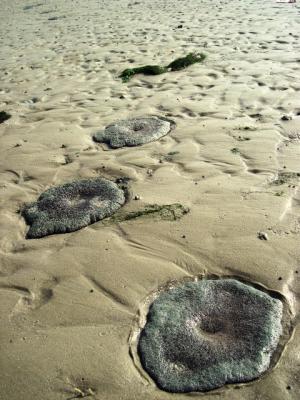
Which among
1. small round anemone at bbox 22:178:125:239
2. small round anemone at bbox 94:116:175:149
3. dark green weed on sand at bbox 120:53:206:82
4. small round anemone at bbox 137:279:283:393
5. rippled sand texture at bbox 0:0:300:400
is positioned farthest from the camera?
dark green weed on sand at bbox 120:53:206:82

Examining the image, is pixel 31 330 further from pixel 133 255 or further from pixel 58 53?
pixel 58 53

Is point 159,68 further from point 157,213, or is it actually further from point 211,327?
point 211,327

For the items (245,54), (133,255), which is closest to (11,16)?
(245,54)

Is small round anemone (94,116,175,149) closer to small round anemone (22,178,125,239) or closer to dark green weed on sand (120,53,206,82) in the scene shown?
small round anemone (22,178,125,239)

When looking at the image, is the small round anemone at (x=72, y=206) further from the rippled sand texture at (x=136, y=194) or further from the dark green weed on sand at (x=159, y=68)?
the dark green weed on sand at (x=159, y=68)

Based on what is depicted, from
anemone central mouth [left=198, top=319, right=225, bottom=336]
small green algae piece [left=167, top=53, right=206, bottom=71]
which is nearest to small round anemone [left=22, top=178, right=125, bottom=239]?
anemone central mouth [left=198, top=319, right=225, bottom=336]

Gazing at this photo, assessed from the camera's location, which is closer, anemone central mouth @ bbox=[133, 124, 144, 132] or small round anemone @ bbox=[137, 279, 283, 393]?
small round anemone @ bbox=[137, 279, 283, 393]

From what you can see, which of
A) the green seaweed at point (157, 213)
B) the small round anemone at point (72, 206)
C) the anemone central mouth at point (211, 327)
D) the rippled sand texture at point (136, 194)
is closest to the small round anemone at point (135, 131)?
the rippled sand texture at point (136, 194)
